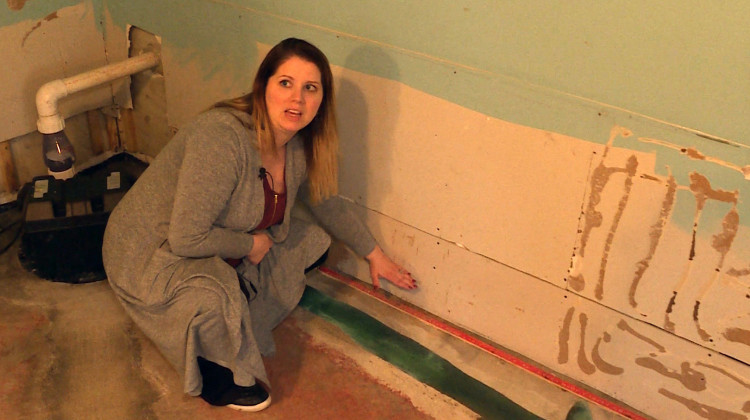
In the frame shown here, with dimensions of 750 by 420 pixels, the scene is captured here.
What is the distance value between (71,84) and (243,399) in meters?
1.19

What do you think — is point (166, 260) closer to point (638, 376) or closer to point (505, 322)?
point (505, 322)

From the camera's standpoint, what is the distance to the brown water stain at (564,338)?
183cm

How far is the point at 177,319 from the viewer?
1.73 m

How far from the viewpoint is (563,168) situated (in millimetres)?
1676

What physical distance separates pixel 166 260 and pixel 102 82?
3.00 ft

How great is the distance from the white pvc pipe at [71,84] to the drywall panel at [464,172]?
84 cm

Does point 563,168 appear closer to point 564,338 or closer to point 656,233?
point 656,233

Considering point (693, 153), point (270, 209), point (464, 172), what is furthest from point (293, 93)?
point (693, 153)

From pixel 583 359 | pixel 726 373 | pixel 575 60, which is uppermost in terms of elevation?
pixel 575 60

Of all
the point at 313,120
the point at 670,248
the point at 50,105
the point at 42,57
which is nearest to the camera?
the point at 670,248

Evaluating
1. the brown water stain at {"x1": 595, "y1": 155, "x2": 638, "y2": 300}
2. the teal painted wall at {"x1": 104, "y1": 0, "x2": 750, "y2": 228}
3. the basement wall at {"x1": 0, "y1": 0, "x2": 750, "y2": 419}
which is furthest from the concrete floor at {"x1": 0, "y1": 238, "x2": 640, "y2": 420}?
the teal painted wall at {"x1": 104, "y1": 0, "x2": 750, "y2": 228}

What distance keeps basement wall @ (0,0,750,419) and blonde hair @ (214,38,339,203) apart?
0.18m

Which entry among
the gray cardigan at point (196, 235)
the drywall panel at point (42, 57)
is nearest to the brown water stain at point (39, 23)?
the drywall panel at point (42, 57)

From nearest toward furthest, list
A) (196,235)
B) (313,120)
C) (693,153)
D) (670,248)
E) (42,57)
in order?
1. (693,153)
2. (670,248)
3. (196,235)
4. (313,120)
5. (42,57)
